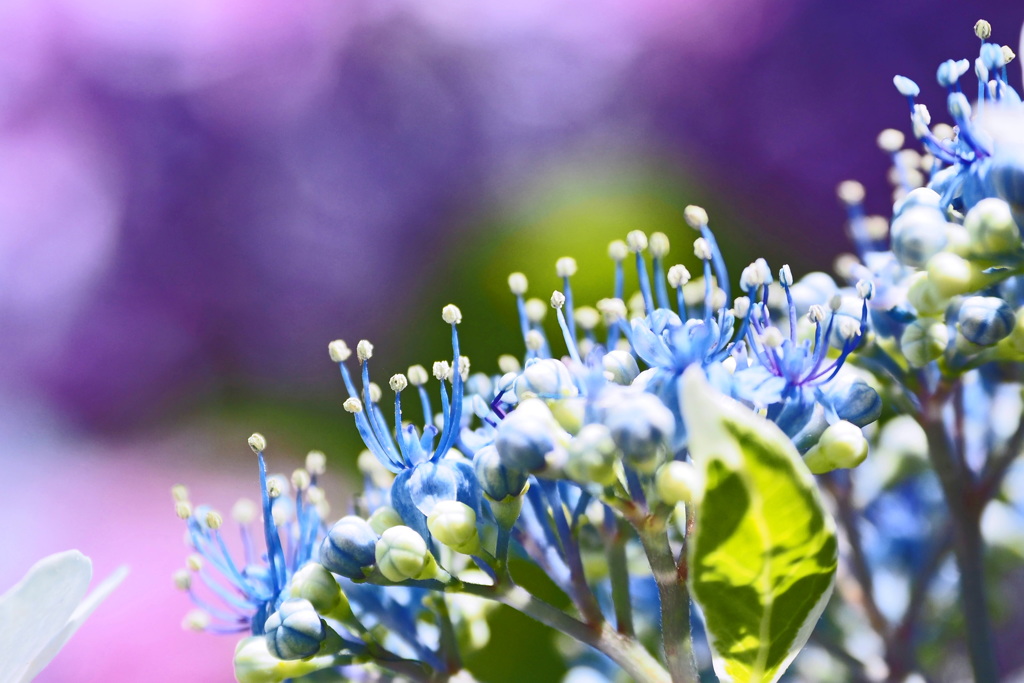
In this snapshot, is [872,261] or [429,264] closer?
[872,261]

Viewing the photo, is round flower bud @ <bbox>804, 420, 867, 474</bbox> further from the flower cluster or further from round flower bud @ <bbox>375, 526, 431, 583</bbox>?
round flower bud @ <bbox>375, 526, 431, 583</bbox>

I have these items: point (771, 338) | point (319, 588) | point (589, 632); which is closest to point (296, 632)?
point (319, 588)

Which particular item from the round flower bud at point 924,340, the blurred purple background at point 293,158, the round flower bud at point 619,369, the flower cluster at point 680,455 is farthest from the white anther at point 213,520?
the blurred purple background at point 293,158

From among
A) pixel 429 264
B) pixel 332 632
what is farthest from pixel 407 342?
pixel 332 632

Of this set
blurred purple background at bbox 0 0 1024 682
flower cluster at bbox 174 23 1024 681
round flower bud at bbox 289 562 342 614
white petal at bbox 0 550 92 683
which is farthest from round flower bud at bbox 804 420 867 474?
blurred purple background at bbox 0 0 1024 682

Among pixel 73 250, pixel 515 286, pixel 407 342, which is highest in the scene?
pixel 73 250

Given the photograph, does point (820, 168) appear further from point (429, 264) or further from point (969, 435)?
point (969, 435)
